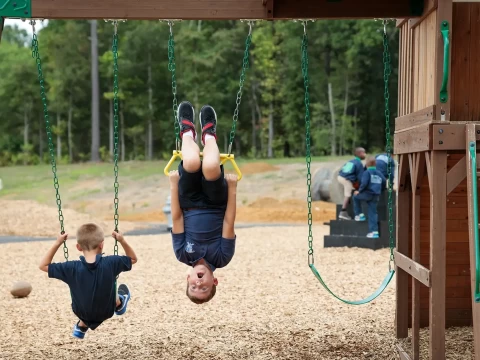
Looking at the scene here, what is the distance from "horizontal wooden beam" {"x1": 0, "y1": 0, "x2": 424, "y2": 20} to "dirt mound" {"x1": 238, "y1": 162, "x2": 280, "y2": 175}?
2169 centimetres

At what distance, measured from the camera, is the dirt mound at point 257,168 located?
2866cm

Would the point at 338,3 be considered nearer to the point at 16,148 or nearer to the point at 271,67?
the point at 271,67

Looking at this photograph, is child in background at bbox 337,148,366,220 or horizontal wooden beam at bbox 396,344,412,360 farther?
child in background at bbox 337,148,366,220

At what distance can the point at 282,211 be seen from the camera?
76.6 feet

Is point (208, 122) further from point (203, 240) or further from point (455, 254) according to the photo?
point (455, 254)

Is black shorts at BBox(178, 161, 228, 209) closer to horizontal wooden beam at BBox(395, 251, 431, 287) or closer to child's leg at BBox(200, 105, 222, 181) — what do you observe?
child's leg at BBox(200, 105, 222, 181)

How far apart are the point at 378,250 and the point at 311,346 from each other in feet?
23.0


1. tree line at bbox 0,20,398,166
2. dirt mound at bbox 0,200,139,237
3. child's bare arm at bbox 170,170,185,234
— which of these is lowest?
dirt mound at bbox 0,200,139,237

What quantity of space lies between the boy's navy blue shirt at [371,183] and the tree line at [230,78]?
20482mm

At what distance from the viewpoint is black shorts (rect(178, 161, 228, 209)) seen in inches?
243

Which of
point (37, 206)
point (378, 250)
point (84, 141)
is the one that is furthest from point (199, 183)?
point (84, 141)

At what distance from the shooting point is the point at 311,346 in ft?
25.3

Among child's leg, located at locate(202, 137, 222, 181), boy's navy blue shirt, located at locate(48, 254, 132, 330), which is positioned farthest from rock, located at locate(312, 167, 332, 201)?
boy's navy blue shirt, located at locate(48, 254, 132, 330)

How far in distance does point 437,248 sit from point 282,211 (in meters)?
17.3
